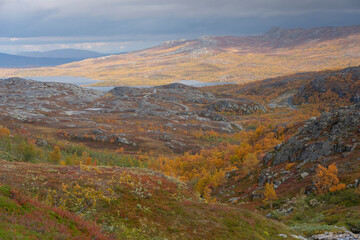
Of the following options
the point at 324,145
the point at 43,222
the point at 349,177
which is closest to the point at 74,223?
the point at 43,222

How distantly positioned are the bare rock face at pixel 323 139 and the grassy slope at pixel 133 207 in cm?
2536

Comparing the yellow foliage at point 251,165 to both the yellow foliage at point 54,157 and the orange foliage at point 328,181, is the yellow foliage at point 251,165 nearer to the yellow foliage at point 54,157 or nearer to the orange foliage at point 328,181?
the orange foliage at point 328,181

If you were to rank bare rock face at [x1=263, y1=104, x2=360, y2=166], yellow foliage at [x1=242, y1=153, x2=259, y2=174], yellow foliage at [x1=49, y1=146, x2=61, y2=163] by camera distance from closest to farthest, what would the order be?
bare rock face at [x1=263, y1=104, x2=360, y2=166] < yellow foliage at [x1=242, y1=153, x2=259, y2=174] < yellow foliage at [x1=49, y1=146, x2=61, y2=163]

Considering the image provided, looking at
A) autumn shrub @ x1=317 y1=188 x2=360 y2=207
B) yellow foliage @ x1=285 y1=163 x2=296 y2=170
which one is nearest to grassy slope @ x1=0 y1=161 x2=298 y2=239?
autumn shrub @ x1=317 y1=188 x2=360 y2=207

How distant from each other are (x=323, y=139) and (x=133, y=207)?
40.6 metres

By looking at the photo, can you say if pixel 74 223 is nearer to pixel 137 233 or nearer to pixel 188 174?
pixel 137 233

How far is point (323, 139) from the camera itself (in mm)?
45031

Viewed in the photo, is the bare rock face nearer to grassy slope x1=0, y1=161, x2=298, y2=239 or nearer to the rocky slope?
the rocky slope

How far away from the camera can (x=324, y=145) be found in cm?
4178

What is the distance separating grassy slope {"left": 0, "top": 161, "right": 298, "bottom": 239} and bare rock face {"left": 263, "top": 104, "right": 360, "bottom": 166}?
2536cm

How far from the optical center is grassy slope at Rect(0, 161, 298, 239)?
15.1 metres

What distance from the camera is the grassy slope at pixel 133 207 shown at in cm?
1508

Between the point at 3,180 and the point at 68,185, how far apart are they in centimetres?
411

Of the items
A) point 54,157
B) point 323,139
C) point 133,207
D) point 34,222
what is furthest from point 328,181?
point 54,157
